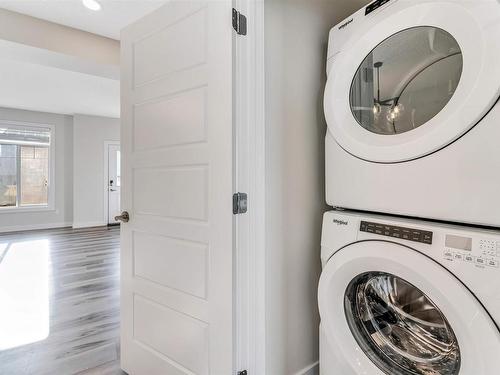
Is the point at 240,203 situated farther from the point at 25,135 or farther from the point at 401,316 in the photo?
the point at 25,135

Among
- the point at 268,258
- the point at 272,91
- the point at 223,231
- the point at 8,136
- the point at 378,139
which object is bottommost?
the point at 268,258

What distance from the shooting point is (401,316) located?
1.09m

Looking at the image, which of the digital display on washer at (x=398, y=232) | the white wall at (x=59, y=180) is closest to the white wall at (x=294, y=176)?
the digital display on washer at (x=398, y=232)

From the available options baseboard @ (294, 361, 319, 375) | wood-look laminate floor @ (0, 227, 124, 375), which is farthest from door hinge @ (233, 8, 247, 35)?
wood-look laminate floor @ (0, 227, 124, 375)

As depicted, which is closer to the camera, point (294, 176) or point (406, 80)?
point (406, 80)

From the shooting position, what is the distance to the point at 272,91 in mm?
1289

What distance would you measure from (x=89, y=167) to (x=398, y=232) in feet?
22.3

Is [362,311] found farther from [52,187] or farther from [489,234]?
[52,187]

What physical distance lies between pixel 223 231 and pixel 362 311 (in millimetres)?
625

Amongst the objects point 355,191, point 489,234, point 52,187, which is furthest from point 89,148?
point 489,234

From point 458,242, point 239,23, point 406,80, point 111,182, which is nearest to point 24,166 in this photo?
point 111,182

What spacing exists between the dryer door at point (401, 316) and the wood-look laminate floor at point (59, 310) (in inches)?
54.1

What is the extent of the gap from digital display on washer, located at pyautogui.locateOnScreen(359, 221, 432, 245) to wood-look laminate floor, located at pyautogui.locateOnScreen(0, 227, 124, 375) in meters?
1.61

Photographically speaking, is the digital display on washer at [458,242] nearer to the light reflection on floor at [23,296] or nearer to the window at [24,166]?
the light reflection on floor at [23,296]
